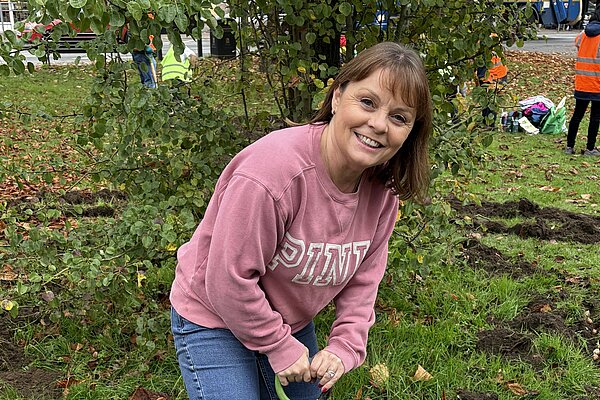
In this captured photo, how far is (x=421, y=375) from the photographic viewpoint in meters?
3.44

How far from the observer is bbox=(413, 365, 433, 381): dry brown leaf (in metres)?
3.43

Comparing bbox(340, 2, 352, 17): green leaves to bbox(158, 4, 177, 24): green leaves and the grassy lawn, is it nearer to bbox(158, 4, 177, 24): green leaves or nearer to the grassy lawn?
the grassy lawn

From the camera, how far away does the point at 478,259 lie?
4934 mm

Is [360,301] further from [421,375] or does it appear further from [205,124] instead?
[205,124]

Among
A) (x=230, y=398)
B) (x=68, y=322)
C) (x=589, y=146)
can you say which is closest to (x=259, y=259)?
(x=230, y=398)

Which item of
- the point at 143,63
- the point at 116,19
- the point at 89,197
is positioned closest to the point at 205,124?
the point at 143,63

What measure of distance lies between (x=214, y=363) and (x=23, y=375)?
1.68m

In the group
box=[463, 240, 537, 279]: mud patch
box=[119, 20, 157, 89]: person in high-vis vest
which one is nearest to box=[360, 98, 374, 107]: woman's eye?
box=[119, 20, 157, 89]: person in high-vis vest

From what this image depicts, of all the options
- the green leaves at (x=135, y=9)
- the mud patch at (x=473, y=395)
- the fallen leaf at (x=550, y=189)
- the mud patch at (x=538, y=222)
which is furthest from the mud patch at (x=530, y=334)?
the fallen leaf at (x=550, y=189)

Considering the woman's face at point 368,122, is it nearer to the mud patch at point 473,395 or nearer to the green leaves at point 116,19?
the green leaves at point 116,19

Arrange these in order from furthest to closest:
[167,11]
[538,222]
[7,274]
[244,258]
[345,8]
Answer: [538,222], [7,274], [345,8], [167,11], [244,258]

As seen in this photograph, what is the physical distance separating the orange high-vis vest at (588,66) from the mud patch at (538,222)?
3046mm

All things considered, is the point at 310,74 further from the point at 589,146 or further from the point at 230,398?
the point at 589,146

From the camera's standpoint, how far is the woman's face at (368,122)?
2.06m
